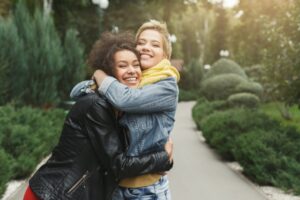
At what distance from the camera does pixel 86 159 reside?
7.04 feet

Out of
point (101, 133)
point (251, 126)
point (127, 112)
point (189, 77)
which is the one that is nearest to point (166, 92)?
point (127, 112)

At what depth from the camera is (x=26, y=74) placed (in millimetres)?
12602

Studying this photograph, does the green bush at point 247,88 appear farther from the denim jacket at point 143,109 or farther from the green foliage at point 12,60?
the denim jacket at point 143,109

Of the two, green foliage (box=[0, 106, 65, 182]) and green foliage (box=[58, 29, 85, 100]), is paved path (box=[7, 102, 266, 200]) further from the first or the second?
green foliage (box=[58, 29, 85, 100])

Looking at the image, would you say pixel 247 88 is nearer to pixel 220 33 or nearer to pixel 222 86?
pixel 222 86

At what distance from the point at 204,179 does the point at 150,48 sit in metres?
6.01

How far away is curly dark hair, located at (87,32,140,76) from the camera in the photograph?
7.60 feet

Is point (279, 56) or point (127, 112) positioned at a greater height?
point (127, 112)

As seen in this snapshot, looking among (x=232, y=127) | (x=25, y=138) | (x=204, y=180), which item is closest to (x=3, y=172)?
(x=25, y=138)

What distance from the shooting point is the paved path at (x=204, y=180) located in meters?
6.96

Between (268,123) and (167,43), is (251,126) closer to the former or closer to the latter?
(268,123)

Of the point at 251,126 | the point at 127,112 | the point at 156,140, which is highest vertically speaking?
the point at 127,112

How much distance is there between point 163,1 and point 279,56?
21.2m

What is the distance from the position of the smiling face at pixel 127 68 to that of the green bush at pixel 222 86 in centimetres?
2034
